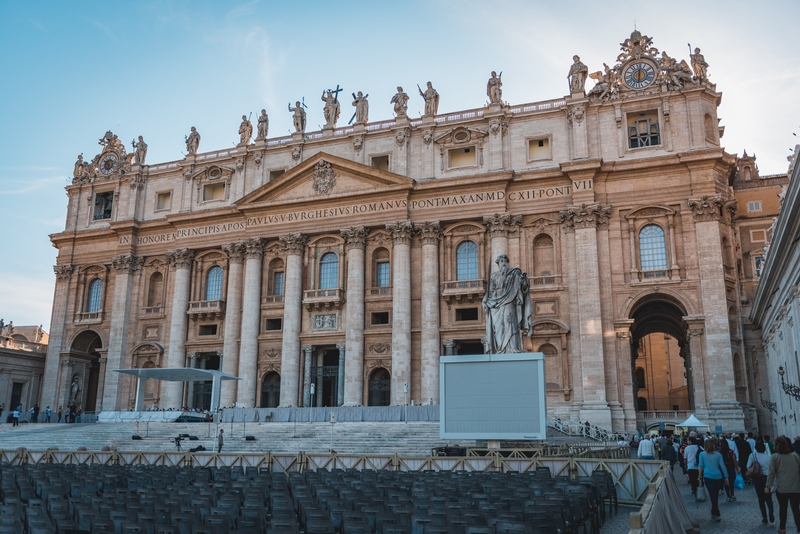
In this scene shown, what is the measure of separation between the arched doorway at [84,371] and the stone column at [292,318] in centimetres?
1621

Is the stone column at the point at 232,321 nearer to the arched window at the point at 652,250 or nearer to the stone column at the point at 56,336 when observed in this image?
the stone column at the point at 56,336

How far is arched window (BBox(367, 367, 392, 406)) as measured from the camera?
151 feet

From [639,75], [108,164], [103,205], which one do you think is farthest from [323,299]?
[639,75]

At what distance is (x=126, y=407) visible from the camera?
5075cm

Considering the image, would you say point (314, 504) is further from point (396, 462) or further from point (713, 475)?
point (396, 462)

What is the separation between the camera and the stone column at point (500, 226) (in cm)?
4412

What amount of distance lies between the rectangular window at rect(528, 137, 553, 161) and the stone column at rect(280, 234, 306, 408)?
52.1 feet

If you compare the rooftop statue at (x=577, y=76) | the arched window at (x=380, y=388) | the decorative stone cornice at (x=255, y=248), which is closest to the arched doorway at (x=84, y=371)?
the decorative stone cornice at (x=255, y=248)

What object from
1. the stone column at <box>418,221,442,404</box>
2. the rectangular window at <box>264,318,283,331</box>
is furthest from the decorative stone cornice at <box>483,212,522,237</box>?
the rectangular window at <box>264,318,283,331</box>

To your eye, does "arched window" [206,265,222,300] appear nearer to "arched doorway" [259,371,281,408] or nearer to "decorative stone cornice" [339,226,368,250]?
"arched doorway" [259,371,281,408]

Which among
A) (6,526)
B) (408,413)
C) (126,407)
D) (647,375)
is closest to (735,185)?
A: (647,375)

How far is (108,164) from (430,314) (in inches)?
1214

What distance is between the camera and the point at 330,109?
51406 mm

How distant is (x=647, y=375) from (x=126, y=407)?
43021 mm
